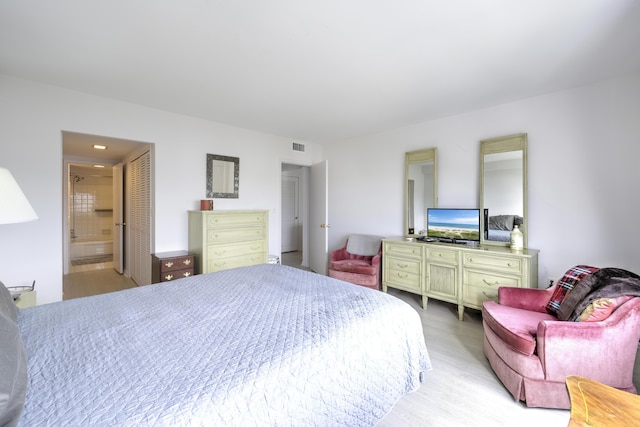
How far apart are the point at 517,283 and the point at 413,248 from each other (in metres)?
1.10

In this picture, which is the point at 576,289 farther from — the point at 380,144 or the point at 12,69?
the point at 12,69

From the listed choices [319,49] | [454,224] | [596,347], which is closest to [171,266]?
[319,49]

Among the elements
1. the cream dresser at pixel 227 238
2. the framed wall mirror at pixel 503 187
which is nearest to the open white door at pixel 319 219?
the cream dresser at pixel 227 238

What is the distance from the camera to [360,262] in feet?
13.0

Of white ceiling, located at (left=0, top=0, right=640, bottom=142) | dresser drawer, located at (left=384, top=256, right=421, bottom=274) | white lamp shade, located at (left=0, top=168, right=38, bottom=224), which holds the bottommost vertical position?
dresser drawer, located at (left=384, top=256, right=421, bottom=274)

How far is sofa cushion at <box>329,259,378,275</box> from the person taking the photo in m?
3.63

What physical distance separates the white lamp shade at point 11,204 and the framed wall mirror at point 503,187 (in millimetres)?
3923

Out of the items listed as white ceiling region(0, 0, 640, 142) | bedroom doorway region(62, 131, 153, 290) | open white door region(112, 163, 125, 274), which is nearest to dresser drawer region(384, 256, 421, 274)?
white ceiling region(0, 0, 640, 142)

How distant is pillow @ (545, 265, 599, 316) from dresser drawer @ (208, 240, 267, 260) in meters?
3.13

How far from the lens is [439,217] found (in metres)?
3.54

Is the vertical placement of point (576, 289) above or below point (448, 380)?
above

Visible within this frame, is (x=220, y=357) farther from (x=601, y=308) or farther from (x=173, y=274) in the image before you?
(x=173, y=274)

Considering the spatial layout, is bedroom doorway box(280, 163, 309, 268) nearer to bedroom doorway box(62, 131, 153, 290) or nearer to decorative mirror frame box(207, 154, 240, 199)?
decorative mirror frame box(207, 154, 240, 199)

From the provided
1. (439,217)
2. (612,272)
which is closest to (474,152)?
(439,217)
